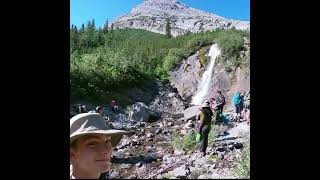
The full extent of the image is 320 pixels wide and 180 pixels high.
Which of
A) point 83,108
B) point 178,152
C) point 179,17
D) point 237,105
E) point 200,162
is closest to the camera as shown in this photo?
point 200,162

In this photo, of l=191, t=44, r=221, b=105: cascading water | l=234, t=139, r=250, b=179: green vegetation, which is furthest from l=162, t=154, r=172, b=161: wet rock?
l=191, t=44, r=221, b=105: cascading water

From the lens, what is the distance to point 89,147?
1127 millimetres

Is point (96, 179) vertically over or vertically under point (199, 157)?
over

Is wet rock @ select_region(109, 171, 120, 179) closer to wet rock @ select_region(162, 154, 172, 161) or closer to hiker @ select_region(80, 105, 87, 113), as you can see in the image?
wet rock @ select_region(162, 154, 172, 161)

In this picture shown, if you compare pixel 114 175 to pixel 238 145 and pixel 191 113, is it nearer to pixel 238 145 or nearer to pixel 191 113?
pixel 238 145

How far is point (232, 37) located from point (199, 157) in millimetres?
1936

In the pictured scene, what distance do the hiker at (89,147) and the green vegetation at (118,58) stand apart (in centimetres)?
229

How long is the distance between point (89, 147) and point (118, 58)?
3.22 metres

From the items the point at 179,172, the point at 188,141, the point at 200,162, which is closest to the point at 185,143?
the point at 188,141
